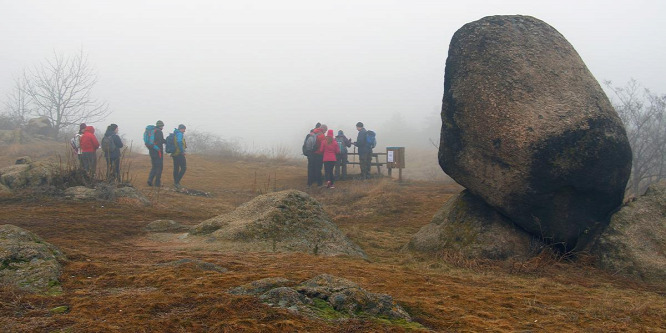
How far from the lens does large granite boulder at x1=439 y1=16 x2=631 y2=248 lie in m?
6.34

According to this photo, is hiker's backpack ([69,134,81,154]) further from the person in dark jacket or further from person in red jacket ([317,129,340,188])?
person in red jacket ([317,129,340,188])

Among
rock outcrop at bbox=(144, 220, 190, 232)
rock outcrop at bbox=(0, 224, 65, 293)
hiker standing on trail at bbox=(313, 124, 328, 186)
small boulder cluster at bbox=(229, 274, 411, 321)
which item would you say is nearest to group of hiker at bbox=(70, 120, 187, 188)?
hiker standing on trail at bbox=(313, 124, 328, 186)

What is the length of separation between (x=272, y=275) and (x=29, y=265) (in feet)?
6.45

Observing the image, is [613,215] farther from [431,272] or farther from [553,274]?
[431,272]

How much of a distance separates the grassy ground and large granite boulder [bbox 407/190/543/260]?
27 centimetres

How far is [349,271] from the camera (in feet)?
17.3

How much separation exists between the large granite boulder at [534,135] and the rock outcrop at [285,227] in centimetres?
193

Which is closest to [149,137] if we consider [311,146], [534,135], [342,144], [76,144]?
[76,144]

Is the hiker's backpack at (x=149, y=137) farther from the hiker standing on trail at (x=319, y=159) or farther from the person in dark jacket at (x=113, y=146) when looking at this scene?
the hiker standing on trail at (x=319, y=159)

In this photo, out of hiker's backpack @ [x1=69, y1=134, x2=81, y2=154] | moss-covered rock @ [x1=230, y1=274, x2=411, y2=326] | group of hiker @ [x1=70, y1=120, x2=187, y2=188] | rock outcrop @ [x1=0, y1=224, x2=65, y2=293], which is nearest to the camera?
moss-covered rock @ [x1=230, y1=274, x2=411, y2=326]

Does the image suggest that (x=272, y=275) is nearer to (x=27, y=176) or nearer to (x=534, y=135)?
(x=534, y=135)

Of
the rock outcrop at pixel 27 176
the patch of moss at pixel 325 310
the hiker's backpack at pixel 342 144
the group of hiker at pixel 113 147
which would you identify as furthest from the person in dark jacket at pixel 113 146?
the patch of moss at pixel 325 310

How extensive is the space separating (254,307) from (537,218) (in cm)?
445

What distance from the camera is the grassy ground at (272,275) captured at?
3232mm
